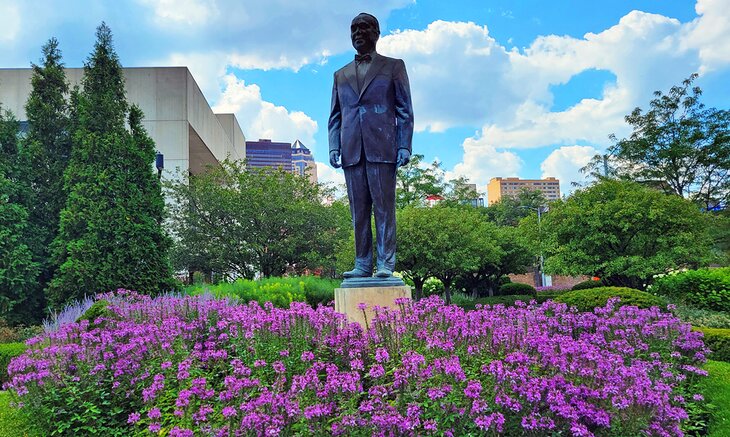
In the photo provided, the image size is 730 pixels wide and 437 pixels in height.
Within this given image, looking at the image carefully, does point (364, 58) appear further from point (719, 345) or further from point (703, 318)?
point (703, 318)

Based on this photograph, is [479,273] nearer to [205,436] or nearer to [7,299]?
[7,299]

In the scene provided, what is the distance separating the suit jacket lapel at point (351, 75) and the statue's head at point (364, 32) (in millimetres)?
212

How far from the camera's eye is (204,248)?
18.3 meters

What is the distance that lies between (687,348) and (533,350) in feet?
6.28

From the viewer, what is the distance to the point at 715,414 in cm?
436

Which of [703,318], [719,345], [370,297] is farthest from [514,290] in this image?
[370,297]

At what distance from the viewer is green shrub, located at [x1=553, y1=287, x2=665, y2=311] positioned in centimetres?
779

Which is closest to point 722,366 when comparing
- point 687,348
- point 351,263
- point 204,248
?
point 687,348

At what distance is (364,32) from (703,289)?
1256 centimetres

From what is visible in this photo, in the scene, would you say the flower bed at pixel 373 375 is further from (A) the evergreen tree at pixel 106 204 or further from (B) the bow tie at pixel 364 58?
(A) the evergreen tree at pixel 106 204

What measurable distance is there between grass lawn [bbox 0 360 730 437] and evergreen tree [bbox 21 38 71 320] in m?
7.23

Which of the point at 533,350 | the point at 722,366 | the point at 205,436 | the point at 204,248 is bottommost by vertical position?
the point at 722,366

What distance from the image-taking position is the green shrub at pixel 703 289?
1276 centimetres

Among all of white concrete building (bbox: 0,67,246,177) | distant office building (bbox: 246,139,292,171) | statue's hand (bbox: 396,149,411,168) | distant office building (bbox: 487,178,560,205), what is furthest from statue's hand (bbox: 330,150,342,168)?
distant office building (bbox: 246,139,292,171)
